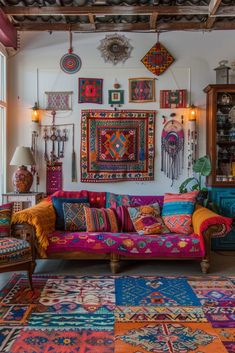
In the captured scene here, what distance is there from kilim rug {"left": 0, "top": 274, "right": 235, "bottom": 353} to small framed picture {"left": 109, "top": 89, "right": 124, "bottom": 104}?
260 cm

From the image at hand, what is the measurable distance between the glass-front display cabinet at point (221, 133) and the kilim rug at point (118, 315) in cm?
162

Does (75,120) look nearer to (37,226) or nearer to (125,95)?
(125,95)

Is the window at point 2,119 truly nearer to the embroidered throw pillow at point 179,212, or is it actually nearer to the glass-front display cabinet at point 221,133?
the embroidered throw pillow at point 179,212

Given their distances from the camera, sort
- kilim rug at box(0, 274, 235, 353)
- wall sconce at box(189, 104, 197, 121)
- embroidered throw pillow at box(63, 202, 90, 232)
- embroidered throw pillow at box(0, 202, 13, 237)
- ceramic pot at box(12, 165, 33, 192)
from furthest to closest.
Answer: wall sconce at box(189, 104, 197, 121), ceramic pot at box(12, 165, 33, 192), embroidered throw pillow at box(63, 202, 90, 232), embroidered throw pillow at box(0, 202, 13, 237), kilim rug at box(0, 274, 235, 353)

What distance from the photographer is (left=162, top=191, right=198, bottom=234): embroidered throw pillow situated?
167 inches

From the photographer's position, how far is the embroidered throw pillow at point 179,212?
425 cm

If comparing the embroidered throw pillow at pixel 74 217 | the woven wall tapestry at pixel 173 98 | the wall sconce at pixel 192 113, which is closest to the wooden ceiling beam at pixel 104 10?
the woven wall tapestry at pixel 173 98

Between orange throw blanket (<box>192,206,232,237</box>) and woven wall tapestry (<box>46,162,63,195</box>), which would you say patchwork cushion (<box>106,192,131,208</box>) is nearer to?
woven wall tapestry (<box>46,162,63,195</box>)

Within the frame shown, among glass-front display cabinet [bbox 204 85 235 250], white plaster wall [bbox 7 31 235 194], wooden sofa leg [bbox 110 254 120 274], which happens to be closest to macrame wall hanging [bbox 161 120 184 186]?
white plaster wall [bbox 7 31 235 194]

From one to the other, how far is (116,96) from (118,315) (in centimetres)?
328

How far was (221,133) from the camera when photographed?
5031 millimetres

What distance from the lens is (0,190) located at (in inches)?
204

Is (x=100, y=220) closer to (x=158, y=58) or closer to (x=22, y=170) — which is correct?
(x=22, y=170)

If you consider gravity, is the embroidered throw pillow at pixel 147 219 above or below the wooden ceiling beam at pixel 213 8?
below
